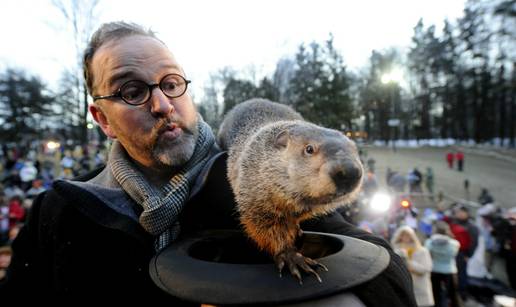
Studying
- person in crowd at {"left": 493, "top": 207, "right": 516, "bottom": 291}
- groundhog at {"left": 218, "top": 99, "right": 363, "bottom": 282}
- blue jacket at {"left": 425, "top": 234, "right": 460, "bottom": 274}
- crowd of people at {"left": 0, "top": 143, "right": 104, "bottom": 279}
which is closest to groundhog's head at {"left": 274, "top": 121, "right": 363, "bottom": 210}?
groundhog at {"left": 218, "top": 99, "right": 363, "bottom": 282}

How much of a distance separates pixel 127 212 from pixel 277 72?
2342cm

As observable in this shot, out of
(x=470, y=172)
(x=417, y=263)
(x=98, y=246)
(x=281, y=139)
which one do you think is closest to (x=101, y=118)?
(x=98, y=246)

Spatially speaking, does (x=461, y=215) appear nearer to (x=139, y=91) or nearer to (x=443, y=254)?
(x=443, y=254)

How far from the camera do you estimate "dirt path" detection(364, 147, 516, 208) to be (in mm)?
18422

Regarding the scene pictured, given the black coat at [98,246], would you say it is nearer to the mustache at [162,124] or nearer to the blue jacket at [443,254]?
the mustache at [162,124]

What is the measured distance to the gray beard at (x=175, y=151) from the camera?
6.39 feet

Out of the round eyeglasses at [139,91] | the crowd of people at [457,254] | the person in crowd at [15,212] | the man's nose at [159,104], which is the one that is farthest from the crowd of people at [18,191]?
the crowd of people at [457,254]

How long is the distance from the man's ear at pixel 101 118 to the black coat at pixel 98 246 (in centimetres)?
42

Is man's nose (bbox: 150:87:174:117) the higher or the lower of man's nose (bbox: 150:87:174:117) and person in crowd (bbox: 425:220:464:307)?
the higher

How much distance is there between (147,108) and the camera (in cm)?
194

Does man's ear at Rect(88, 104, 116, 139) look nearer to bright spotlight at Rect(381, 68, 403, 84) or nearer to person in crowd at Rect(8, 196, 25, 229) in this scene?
person in crowd at Rect(8, 196, 25, 229)

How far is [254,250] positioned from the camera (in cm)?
183

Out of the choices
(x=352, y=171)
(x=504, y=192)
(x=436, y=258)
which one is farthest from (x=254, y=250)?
(x=504, y=192)

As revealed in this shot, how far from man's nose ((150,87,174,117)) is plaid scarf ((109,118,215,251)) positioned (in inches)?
12.0
